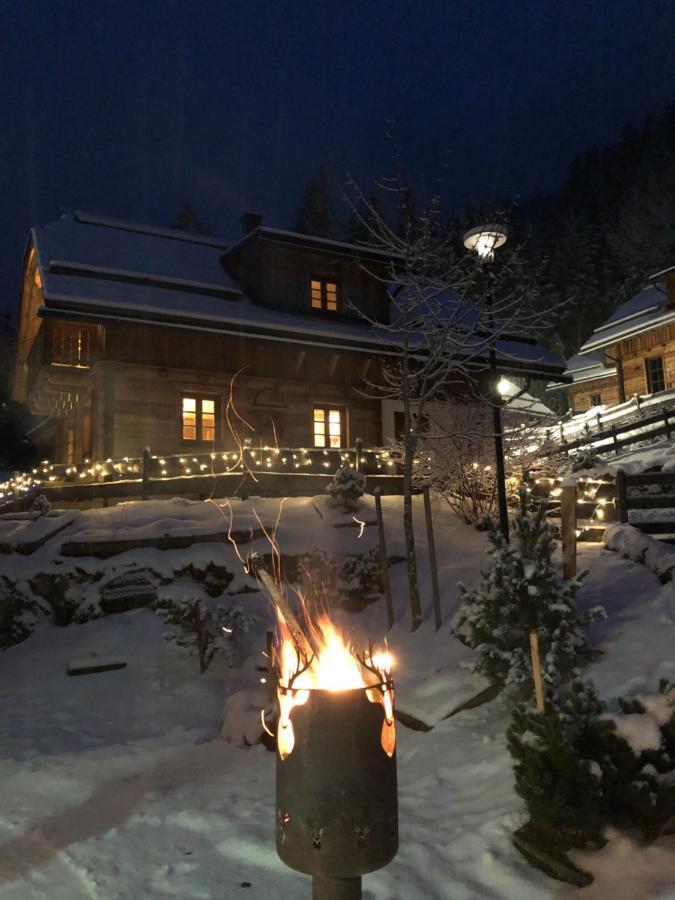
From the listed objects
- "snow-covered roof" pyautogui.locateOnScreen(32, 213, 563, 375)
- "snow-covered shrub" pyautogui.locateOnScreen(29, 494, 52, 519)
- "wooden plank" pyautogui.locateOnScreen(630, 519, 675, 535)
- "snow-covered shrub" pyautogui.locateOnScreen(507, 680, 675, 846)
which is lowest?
"snow-covered shrub" pyautogui.locateOnScreen(507, 680, 675, 846)

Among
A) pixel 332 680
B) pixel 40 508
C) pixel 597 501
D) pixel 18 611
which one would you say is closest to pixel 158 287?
pixel 40 508

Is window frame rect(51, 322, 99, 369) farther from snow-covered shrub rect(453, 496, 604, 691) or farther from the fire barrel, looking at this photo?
the fire barrel

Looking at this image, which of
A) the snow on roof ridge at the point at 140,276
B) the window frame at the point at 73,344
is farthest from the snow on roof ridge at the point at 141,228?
the window frame at the point at 73,344

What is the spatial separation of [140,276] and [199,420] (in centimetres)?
483

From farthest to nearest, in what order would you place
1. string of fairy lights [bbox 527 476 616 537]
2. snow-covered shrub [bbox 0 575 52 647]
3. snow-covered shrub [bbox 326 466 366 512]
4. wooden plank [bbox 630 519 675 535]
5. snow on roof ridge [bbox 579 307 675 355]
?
snow on roof ridge [bbox 579 307 675 355], snow-covered shrub [bbox 326 466 366 512], string of fairy lights [bbox 527 476 616 537], snow-covered shrub [bbox 0 575 52 647], wooden plank [bbox 630 519 675 535]

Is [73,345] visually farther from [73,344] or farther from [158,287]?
[158,287]

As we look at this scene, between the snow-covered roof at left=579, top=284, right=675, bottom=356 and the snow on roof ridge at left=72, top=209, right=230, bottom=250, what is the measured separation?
69.0 feet

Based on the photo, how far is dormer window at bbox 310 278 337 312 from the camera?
23016 mm

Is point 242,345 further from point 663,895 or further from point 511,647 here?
point 663,895

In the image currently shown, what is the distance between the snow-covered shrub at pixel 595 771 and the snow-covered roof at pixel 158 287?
44.8ft

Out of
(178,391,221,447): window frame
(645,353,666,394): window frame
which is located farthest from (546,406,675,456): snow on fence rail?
(178,391,221,447): window frame

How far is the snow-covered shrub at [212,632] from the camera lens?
9.24m

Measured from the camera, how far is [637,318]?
3353 centimetres

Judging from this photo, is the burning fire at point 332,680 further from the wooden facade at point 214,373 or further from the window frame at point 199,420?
the window frame at point 199,420
